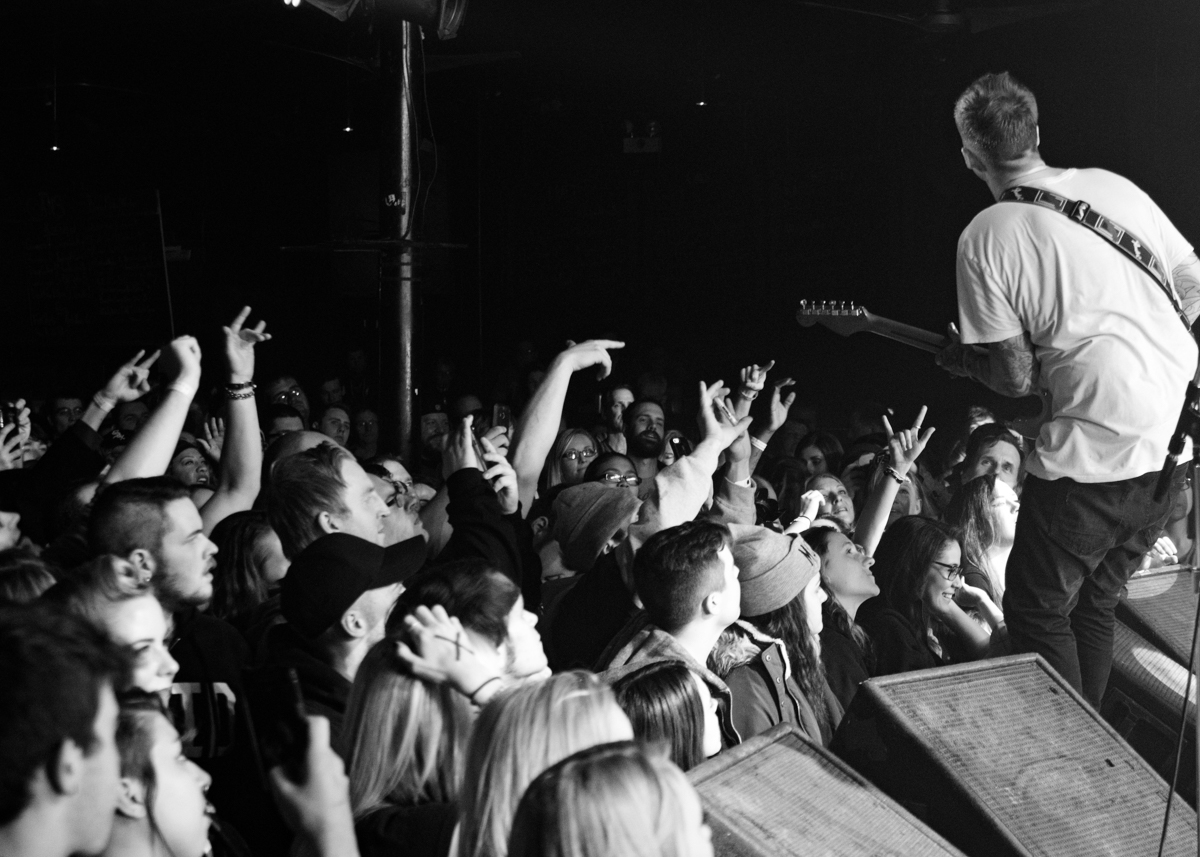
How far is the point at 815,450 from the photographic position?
7.15 metres

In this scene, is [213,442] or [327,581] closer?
[327,581]

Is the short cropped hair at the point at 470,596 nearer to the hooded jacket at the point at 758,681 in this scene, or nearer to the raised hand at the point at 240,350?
the hooded jacket at the point at 758,681

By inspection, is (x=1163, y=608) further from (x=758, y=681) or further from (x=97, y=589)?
(x=97, y=589)

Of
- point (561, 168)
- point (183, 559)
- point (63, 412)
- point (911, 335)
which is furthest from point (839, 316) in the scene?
point (561, 168)

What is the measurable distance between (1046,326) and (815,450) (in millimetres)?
3775

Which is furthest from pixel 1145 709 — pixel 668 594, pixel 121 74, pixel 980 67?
pixel 121 74

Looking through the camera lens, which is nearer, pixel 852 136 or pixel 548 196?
pixel 852 136

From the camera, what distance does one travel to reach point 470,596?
246cm

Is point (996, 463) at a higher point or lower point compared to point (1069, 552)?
lower

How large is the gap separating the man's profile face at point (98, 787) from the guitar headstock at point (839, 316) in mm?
3073

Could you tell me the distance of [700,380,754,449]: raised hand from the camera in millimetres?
4148

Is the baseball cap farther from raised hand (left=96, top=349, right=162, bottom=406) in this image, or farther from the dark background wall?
the dark background wall

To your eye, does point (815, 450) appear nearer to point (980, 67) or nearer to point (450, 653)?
point (980, 67)

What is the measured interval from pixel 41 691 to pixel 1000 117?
2700mm
